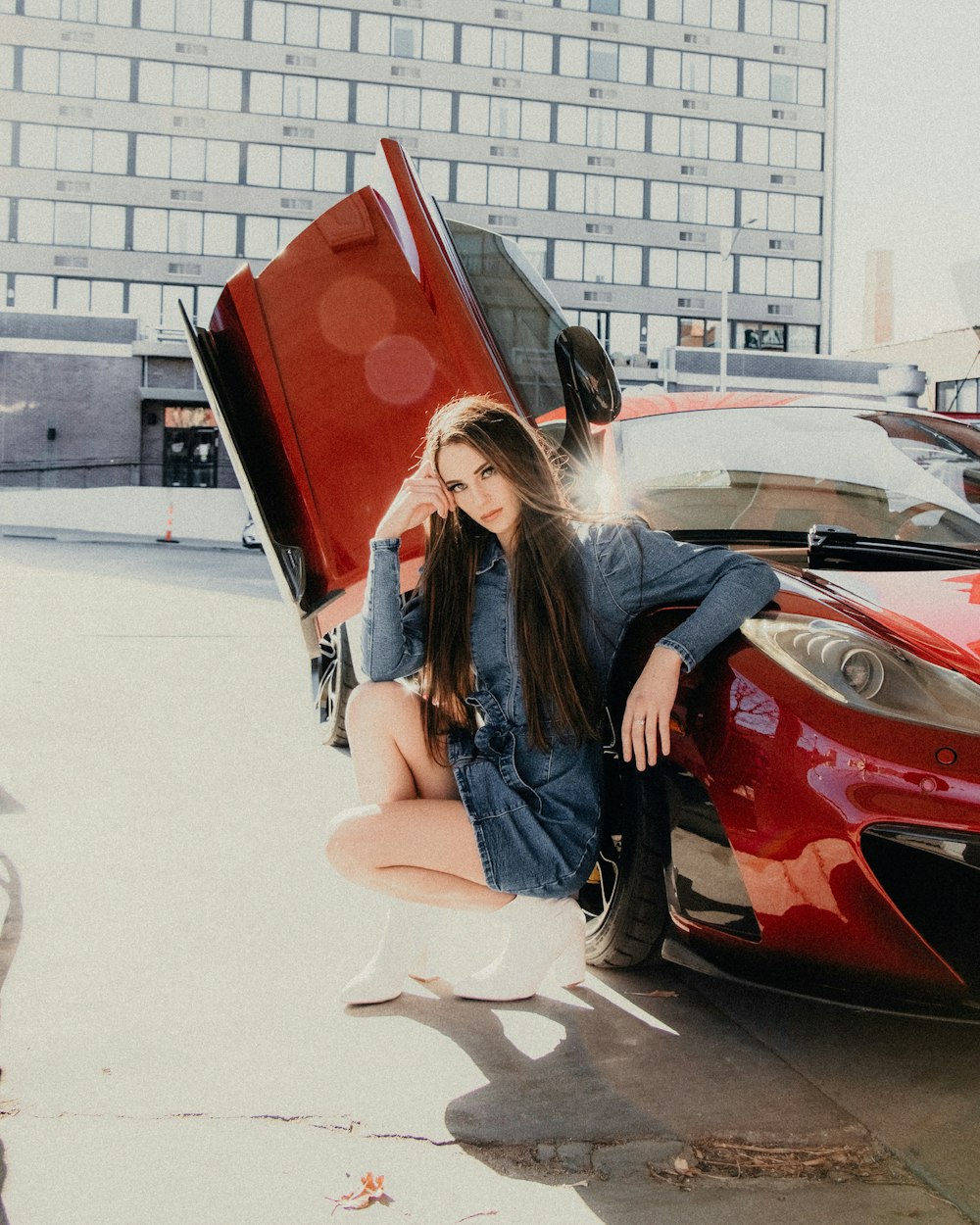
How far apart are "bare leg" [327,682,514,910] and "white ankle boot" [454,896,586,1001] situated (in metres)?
0.07

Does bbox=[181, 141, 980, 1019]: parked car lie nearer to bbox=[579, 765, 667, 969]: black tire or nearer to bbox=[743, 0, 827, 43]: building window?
bbox=[579, 765, 667, 969]: black tire

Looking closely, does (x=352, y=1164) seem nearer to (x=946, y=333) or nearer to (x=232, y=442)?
(x=232, y=442)

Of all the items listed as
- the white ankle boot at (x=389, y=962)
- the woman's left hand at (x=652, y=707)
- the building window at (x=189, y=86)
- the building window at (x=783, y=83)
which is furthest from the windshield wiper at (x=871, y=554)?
the building window at (x=783, y=83)

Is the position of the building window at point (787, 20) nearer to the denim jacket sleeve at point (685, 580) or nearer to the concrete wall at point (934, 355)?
the concrete wall at point (934, 355)

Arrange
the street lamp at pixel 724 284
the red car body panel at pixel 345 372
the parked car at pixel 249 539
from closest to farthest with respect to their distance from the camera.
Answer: the red car body panel at pixel 345 372, the parked car at pixel 249 539, the street lamp at pixel 724 284

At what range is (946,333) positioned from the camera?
45.3m

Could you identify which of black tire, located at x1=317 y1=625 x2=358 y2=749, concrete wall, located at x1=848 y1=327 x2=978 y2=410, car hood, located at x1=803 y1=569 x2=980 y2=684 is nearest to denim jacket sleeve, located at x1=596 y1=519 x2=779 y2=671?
car hood, located at x1=803 y1=569 x2=980 y2=684

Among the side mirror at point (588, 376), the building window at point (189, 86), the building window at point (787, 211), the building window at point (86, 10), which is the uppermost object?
the building window at point (86, 10)

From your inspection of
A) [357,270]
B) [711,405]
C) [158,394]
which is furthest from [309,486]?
[158,394]

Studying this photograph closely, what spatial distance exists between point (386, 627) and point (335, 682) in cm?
273

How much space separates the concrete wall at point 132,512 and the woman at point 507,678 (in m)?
26.2

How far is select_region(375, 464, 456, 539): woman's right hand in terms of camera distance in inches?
106

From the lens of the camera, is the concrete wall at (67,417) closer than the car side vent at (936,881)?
No

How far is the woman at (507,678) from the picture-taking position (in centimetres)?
251
